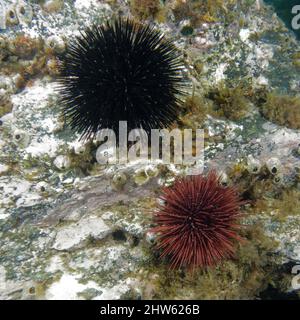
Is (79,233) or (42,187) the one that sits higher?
(42,187)

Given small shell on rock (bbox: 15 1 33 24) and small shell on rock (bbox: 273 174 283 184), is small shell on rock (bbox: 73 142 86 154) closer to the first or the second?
small shell on rock (bbox: 15 1 33 24)

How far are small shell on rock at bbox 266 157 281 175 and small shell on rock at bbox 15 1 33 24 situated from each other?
3.88 metres

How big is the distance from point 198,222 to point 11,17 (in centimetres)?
381

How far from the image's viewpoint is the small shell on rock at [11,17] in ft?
16.0

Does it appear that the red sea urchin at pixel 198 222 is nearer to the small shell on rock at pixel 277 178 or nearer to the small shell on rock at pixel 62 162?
the small shell on rock at pixel 277 178

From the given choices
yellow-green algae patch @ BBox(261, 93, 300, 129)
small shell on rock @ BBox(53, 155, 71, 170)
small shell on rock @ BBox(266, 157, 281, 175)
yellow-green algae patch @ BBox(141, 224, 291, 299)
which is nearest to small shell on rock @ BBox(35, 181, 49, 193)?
small shell on rock @ BBox(53, 155, 71, 170)

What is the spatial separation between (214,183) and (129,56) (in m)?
1.77

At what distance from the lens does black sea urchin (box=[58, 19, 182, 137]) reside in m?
4.02

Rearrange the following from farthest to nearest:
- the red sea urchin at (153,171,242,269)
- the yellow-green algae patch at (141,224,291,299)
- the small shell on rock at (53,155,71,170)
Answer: the small shell on rock at (53,155,71,170) → the yellow-green algae patch at (141,224,291,299) → the red sea urchin at (153,171,242,269)

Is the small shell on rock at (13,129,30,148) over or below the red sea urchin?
over

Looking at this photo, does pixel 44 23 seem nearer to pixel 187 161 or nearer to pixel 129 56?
pixel 129 56

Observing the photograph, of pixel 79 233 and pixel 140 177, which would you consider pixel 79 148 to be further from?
pixel 79 233

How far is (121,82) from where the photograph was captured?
13.2 ft

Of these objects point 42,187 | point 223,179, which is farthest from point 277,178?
point 42,187
